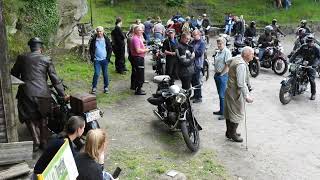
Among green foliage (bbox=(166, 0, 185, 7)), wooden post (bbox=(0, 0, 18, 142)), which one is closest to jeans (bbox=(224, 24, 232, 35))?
green foliage (bbox=(166, 0, 185, 7))

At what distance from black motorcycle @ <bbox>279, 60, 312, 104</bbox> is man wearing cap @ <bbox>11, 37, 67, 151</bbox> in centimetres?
620

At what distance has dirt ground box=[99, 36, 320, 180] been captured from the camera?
8.06 meters

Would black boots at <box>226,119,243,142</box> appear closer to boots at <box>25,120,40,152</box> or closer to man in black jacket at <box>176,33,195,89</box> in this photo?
man in black jacket at <box>176,33,195,89</box>

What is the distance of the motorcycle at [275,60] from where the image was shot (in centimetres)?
1547

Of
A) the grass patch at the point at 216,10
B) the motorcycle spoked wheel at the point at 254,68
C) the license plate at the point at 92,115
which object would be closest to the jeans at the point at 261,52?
the motorcycle spoked wheel at the point at 254,68

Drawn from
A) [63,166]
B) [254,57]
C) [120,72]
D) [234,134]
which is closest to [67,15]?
[120,72]

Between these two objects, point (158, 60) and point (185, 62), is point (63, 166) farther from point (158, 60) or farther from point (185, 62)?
point (158, 60)

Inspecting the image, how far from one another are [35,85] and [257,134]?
179 inches

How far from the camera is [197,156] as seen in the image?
8.17 metres

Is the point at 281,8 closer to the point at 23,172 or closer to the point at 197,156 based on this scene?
the point at 197,156

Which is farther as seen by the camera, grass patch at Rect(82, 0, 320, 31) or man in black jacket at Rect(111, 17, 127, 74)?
grass patch at Rect(82, 0, 320, 31)

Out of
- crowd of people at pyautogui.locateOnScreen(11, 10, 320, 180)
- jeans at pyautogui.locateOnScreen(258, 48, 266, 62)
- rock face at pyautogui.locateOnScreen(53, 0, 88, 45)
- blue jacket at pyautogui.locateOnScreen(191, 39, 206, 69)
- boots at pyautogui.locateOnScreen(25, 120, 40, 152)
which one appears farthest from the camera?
jeans at pyautogui.locateOnScreen(258, 48, 266, 62)

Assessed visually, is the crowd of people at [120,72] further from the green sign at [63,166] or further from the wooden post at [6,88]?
the wooden post at [6,88]

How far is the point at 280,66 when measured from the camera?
15.5m
